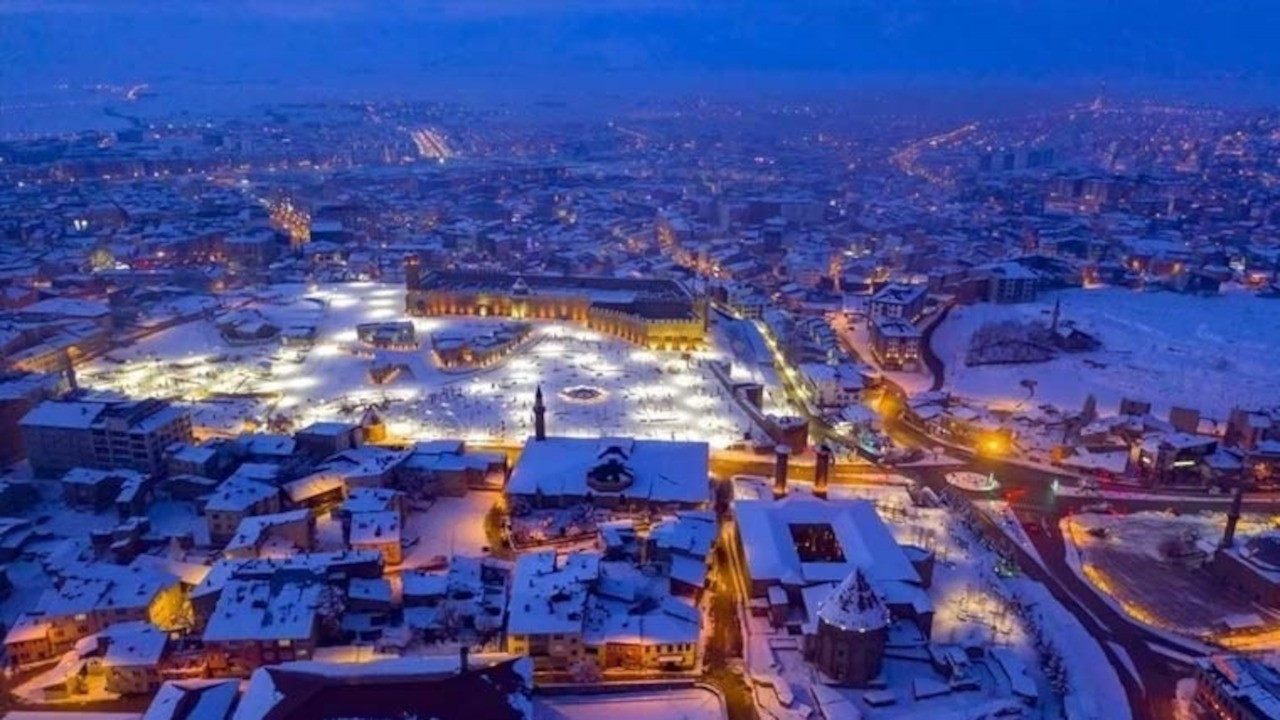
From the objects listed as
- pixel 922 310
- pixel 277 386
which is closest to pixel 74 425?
pixel 277 386

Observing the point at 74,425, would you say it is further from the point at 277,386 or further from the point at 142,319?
the point at 142,319

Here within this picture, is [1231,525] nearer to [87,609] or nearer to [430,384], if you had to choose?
[430,384]

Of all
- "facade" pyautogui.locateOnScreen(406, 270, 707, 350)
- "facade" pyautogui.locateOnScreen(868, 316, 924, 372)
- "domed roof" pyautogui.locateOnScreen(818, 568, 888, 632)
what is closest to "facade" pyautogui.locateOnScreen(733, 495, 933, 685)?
"domed roof" pyautogui.locateOnScreen(818, 568, 888, 632)

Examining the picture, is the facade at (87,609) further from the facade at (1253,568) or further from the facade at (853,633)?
the facade at (1253,568)

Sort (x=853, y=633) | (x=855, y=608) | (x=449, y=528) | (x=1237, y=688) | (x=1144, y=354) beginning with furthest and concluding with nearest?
(x=1144, y=354), (x=449, y=528), (x=855, y=608), (x=853, y=633), (x=1237, y=688)

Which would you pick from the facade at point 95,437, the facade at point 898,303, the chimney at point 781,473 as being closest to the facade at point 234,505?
the facade at point 95,437

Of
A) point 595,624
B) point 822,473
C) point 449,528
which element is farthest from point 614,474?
point 595,624

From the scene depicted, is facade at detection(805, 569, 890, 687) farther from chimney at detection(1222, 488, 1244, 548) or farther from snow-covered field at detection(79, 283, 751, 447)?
snow-covered field at detection(79, 283, 751, 447)
